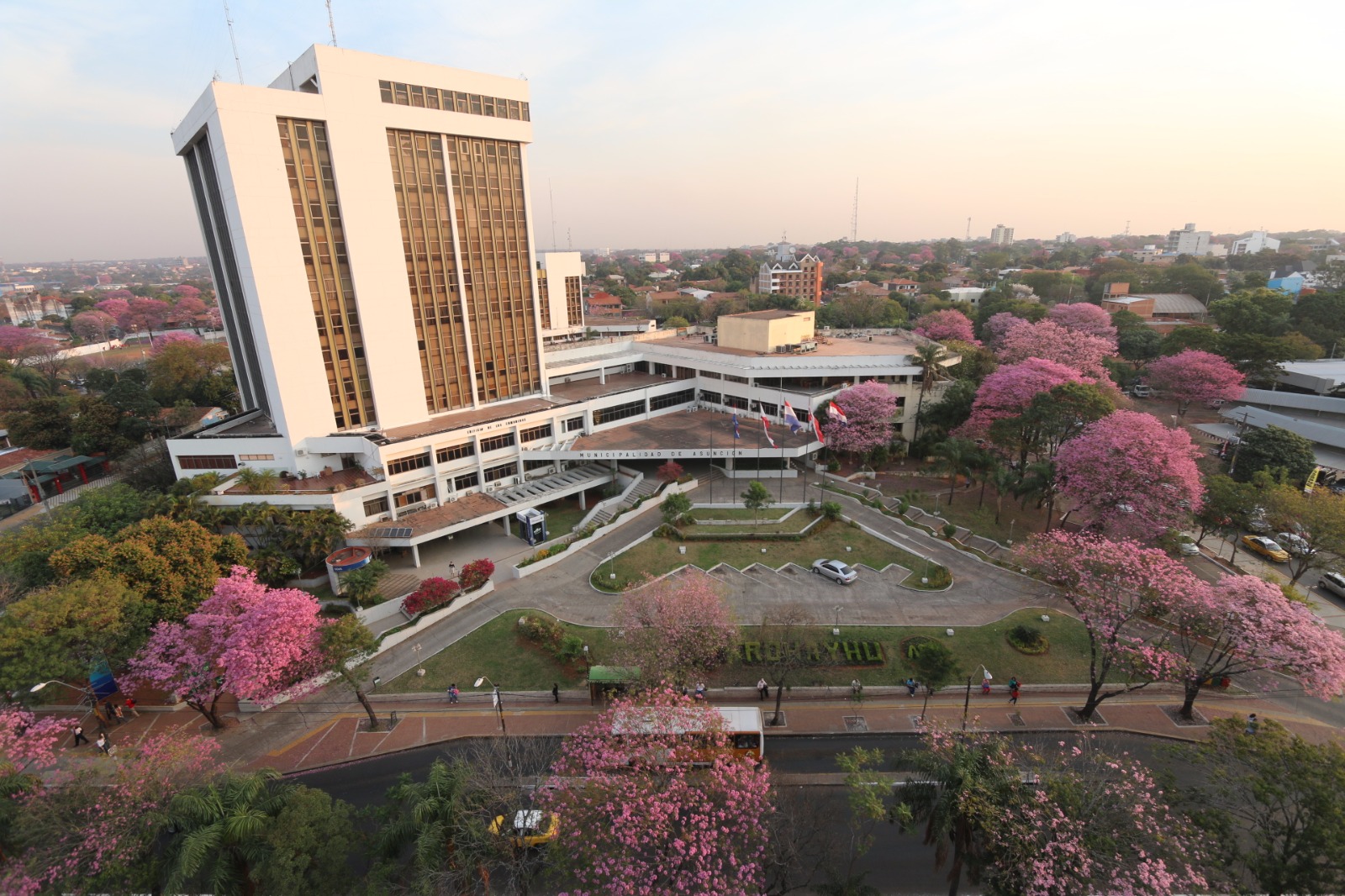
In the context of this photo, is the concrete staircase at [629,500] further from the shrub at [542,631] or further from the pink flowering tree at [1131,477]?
the pink flowering tree at [1131,477]

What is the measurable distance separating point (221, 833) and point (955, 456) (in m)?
43.5

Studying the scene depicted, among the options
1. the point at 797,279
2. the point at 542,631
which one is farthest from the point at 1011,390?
the point at 797,279

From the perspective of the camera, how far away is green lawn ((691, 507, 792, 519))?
140 feet

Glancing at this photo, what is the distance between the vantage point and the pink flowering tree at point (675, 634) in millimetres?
23797

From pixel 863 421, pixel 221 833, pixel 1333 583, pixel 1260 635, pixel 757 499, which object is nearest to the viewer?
pixel 221 833

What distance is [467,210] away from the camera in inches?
1852

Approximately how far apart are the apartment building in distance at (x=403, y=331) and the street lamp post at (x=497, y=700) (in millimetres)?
14267

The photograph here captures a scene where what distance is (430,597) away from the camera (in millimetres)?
33438

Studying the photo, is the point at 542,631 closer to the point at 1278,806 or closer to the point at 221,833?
the point at 221,833

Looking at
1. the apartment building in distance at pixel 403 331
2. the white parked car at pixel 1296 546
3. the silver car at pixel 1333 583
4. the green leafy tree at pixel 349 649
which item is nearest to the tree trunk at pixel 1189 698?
the white parked car at pixel 1296 546

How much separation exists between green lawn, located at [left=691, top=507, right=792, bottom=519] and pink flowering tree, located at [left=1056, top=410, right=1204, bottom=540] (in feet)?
60.4

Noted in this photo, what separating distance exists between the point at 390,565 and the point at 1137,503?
157ft

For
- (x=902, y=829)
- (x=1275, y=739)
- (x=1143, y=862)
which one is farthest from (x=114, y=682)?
(x=1275, y=739)

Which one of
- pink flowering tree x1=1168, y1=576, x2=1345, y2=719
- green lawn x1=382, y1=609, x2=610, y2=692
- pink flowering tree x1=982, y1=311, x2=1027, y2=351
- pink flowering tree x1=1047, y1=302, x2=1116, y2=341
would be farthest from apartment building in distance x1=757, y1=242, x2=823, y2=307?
pink flowering tree x1=1168, y1=576, x2=1345, y2=719
